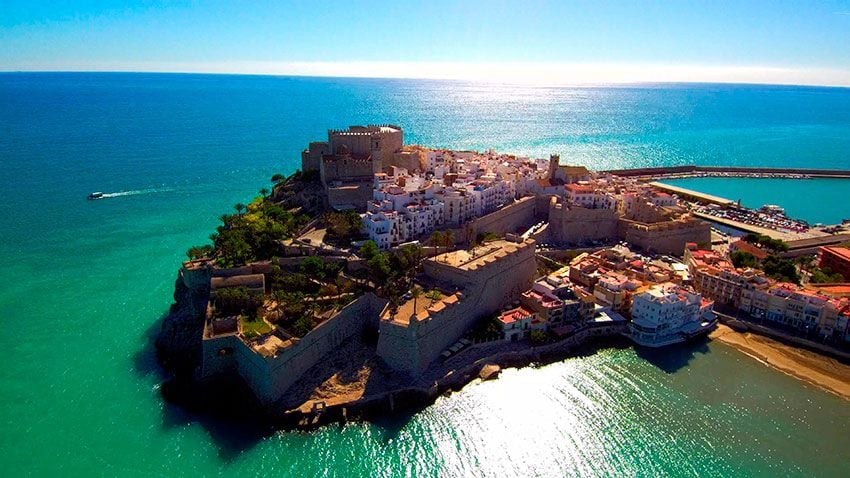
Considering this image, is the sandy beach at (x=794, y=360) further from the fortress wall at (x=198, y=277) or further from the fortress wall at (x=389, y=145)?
A: the fortress wall at (x=198, y=277)

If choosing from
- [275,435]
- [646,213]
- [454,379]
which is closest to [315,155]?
[454,379]

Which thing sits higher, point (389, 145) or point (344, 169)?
point (389, 145)

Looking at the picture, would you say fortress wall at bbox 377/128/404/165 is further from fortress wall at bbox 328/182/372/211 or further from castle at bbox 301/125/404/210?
fortress wall at bbox 328/182/372/211

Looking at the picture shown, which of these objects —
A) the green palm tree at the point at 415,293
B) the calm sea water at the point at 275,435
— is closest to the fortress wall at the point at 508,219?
the green palm tree at the point at 415,293

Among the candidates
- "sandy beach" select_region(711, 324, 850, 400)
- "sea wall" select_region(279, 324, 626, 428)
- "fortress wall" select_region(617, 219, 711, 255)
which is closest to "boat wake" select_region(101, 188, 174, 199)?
"sea wall" select_region(279, 324, 626, 428)

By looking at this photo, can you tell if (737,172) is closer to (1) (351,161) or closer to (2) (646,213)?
(2) (646,213)

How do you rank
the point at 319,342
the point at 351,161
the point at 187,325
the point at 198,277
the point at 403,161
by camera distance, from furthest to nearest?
1. the point at 403,161
2. the point at 351,161
3. the point at 198,277
4. the point at 187,325
5. the point at 319,342
